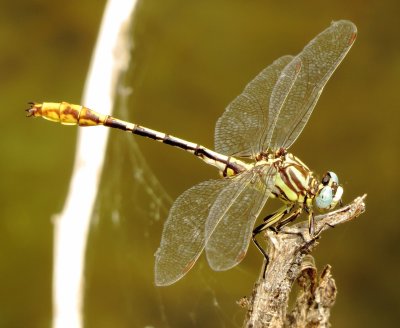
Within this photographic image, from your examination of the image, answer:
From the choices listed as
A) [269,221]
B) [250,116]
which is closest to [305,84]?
[250,116]

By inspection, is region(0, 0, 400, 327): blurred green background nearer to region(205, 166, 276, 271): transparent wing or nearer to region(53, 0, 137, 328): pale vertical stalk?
region(53, 0, 137, 328): pale vertical stalk

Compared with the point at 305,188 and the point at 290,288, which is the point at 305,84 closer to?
the point at 305,188

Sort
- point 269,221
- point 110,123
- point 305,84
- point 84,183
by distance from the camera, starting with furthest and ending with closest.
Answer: point 84,183
point 110,123
point 305,84
point 269,221

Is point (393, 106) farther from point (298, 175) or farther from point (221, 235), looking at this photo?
point (221, 235)

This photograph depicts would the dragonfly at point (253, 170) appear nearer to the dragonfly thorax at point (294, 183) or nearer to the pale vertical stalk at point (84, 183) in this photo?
the dragonfly thorax at point (294, 183)

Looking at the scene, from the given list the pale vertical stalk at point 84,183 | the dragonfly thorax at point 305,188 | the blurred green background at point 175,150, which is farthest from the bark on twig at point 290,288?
the pale vertical stalk at point 84,183

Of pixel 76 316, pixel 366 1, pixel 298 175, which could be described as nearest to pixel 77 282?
pixel 76 316
